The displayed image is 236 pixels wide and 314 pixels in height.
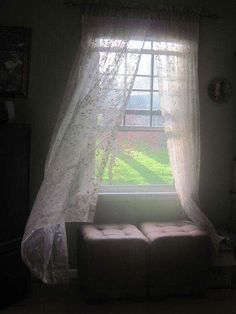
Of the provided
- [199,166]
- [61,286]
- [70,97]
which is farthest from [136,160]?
[61,286]

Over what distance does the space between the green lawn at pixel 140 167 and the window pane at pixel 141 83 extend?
0.60m

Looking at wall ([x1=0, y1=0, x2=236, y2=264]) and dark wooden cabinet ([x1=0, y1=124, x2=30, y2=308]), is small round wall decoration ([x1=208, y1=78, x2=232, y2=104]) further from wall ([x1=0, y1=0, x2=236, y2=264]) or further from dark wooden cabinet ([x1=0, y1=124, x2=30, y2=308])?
dark wooden cabinet ([x1=0, y1=124, x2=30, y2=308])

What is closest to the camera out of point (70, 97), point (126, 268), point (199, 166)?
point (126, 268)

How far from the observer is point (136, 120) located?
12.8 ft

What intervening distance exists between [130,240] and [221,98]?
167 centimetres

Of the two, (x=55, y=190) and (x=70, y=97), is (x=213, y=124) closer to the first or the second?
(x=70, y=97)

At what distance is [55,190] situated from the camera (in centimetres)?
340

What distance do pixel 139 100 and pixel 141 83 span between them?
0.54 ft

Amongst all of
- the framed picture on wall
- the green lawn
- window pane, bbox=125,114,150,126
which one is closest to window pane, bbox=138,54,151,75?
window pane, bbox=125,114,150,126

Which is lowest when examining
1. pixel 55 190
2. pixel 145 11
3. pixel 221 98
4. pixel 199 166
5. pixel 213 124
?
pixel 55 190

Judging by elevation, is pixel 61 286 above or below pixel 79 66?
below

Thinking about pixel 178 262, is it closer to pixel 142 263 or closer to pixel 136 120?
pixel 142 263

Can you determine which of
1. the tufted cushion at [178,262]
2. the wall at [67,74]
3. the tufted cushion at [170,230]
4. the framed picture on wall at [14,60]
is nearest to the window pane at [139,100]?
the wall at [67,74]

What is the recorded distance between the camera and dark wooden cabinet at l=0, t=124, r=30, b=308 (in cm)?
312
